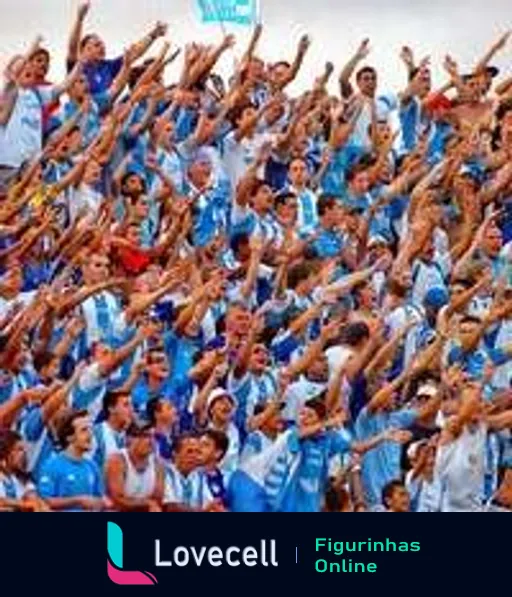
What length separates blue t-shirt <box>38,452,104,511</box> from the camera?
9117 mm

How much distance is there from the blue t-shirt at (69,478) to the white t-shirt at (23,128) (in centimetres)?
382

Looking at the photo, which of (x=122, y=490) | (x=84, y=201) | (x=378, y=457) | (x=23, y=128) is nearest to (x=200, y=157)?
(x=84, y=201)

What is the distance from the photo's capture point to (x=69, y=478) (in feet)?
30.0

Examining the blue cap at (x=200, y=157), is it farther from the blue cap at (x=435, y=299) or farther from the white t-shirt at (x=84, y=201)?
the blue cap at (x=435, y=299)

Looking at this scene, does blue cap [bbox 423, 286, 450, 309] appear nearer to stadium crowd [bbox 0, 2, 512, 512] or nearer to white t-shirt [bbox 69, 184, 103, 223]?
stadium crowd [bbox 0, 2, 512, 512]

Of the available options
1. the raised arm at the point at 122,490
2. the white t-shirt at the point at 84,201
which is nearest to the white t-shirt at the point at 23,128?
the white t-shirt at the point at 84,201

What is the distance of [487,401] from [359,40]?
3.90 m

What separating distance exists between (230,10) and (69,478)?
253 inches

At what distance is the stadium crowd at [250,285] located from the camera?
9.81m

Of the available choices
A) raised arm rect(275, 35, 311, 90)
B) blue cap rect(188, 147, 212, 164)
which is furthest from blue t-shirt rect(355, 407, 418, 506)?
raised arm rect(275, 35, 311, 90)

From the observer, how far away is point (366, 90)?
1398 centimetres

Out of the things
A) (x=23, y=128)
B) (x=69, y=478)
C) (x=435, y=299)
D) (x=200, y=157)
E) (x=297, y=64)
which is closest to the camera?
(x=69, y=478)
